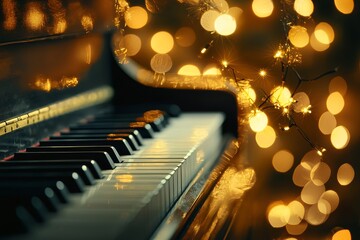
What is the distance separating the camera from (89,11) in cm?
186

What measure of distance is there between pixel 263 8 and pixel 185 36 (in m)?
0.94

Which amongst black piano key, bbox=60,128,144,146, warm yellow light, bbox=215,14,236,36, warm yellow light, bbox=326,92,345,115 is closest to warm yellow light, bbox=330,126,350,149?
warm yellow light, bbox=326,92,345,115

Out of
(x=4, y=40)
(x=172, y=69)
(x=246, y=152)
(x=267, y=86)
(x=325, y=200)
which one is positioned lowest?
(x=325, y=200)

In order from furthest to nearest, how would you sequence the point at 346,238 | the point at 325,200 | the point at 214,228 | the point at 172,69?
the point at 172,69 < the point at 325,200 < the point at 346,238 < the point at 214,228

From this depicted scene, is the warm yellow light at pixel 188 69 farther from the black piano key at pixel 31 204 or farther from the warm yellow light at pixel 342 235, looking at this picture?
the black piano key at pixel 31 204

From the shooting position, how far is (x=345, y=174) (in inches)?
148

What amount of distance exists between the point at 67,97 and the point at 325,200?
2242 mm

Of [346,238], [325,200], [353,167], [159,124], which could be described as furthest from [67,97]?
[353,167]

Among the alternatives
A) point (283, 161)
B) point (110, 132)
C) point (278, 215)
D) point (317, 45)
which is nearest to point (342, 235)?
point (278, 215)

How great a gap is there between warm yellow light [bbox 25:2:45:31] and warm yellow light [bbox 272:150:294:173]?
2.65 metres

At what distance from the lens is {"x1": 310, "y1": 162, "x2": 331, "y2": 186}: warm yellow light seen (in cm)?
378

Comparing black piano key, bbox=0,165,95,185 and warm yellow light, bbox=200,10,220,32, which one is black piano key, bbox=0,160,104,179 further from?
warm yellow light, bbox=200,10,220,32

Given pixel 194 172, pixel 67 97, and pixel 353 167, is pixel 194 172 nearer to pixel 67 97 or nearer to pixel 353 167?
pixel 67 97

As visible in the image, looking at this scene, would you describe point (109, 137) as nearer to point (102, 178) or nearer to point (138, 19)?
point (102, 178)
